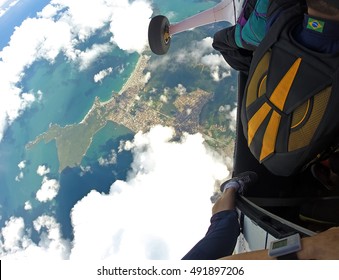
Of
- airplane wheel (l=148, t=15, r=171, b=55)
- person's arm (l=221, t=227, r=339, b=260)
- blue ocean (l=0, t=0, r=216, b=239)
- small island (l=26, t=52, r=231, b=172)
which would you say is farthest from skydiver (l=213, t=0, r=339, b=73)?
small island (l=26, t=52, r=231, b=172)

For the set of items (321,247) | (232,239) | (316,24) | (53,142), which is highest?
(316,24)

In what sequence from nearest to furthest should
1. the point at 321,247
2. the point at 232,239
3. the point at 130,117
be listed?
the point at 321,247, the point at 232,239, the point at 130,117

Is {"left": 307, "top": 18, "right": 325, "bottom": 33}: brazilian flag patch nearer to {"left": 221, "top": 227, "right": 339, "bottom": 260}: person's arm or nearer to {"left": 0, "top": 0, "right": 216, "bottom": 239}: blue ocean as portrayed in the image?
{"left": 221, "top": 227, "right": 339, "bottom": 260}: person's arm

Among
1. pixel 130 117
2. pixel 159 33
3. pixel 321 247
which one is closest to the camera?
pixel 321 247

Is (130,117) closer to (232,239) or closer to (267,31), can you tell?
(232,239)

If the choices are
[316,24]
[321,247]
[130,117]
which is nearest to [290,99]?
[316,24]

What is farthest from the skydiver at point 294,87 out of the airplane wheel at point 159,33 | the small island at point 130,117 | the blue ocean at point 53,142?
the small island at point 130,117
